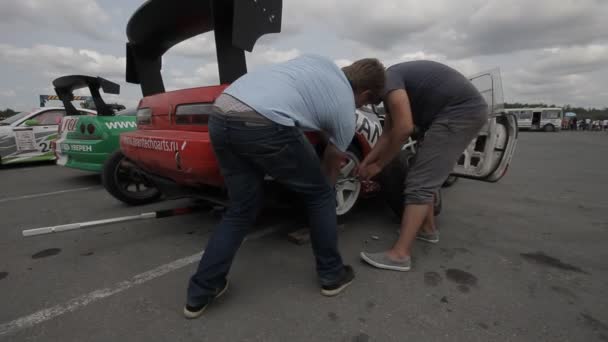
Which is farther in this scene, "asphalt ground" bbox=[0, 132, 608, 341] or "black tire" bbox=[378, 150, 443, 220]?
"black tire" bbox=[378, 150, 443, 220]

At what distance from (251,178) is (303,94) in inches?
18.5

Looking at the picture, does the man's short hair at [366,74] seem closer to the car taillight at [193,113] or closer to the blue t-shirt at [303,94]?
the blue t-shirt at [303,94]

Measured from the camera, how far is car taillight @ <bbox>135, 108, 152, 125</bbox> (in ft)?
8.14

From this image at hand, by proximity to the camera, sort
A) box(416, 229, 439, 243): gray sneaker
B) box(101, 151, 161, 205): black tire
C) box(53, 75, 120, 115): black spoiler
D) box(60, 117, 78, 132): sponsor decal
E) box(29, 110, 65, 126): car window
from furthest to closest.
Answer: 1. box(29, 110, 65, 126): car window
2. box(60, 117, 78, 132): sponsor decal
3. box(53, 75, 120, 115): black spoiler
4. box(101, 151, 161, 205): black tire
5. box(416, 229, 439, 243): gray sneaker

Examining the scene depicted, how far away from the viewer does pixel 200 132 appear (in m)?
2.03

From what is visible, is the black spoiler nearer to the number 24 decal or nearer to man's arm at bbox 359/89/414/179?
man's arm at bbox 359/89/414/179

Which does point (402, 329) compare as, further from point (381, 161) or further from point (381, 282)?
point (381, 161)

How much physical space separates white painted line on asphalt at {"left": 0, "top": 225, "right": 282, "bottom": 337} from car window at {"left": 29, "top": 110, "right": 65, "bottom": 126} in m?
6.26

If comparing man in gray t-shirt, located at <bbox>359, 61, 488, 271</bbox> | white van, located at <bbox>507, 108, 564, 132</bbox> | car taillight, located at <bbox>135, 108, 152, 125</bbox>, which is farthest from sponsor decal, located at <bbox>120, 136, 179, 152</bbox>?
white van, located at <bbox>507, 108, 564, 132</bbox>

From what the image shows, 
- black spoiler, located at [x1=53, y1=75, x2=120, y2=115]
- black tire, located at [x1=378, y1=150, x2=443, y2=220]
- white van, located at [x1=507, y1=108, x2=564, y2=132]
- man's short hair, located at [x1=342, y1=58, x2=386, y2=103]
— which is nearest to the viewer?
man's short hair, located at [x1=342, y1=58, x2=386, y2=103]

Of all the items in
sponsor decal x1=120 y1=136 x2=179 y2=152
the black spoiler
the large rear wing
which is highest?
the large rear wing

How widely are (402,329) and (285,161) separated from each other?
939 mm

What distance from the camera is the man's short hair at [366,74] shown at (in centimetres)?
169

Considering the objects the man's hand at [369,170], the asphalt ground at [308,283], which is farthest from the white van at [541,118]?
the man's hand at [369,170]
